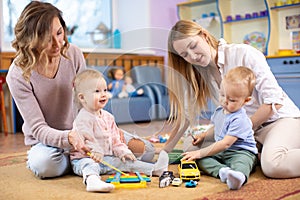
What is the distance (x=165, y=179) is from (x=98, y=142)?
0.22m

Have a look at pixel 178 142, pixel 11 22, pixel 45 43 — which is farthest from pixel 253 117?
pixel 11 22

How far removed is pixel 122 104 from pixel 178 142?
230 millimetres

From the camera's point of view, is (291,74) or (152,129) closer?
(152,129)

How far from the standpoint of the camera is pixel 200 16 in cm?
363

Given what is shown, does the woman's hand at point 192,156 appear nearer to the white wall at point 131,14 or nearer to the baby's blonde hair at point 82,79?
the baby's blonde hair at point 82,79

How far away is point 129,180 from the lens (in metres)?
1.13

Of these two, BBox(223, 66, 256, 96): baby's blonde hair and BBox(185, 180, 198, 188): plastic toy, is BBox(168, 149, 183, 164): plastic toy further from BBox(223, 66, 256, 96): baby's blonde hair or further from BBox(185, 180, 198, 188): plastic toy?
BBox(223, 66, 256, 96): baby's blonde hair

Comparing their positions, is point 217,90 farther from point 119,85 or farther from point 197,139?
point 119,85

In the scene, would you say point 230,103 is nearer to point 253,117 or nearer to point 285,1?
point 253,117

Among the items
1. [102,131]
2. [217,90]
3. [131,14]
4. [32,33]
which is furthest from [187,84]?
[131,14]

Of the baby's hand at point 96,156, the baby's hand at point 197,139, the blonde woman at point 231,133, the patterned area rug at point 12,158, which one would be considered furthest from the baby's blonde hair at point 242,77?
the patterned area rug at point 12,158

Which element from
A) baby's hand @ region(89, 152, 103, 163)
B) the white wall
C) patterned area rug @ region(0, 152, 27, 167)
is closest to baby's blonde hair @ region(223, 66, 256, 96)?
baby's hand @ region(89, 152, 103, 163)

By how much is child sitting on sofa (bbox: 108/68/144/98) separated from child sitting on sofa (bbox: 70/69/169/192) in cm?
8

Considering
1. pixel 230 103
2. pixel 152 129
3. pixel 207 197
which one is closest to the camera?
pixel 207 197
